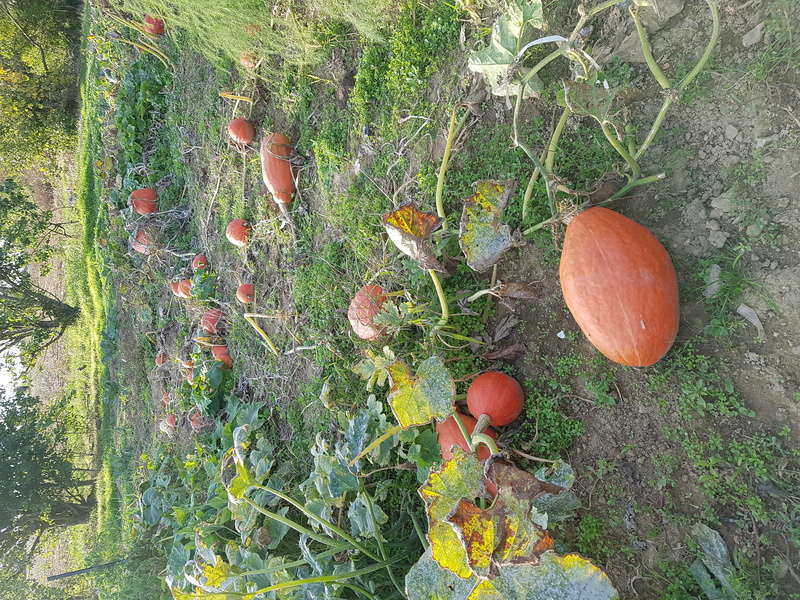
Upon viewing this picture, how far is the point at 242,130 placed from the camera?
134 inches

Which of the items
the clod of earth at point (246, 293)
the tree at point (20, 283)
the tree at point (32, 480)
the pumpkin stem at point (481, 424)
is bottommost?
the tree at point (32, 480)

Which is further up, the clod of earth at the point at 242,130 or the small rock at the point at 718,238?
the small rock at the point at 718,238

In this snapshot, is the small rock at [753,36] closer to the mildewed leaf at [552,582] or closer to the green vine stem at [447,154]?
the green vine stem at [447,154]

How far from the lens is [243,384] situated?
361cm

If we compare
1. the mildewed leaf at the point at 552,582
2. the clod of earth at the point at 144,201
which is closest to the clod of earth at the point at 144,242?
the clod of earth at the point at 144,201

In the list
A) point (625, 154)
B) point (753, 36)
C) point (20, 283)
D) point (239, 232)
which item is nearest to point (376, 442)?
point (625, 154)

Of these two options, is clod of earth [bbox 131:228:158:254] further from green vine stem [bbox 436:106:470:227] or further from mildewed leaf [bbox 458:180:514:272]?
mildewed leaf [bbox 458:180:514:272]

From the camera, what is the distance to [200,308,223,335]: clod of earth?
12.7 ft

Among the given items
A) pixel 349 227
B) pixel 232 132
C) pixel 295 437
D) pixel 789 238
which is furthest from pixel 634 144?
pixel 232 132

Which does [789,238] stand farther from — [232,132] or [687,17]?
[232,132]

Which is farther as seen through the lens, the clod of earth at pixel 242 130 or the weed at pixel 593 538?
the clod of earth at pixel 242 130

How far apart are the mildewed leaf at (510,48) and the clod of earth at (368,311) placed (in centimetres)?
100

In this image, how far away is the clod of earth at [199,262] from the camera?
4069 millimetres

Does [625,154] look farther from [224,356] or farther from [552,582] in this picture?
[224,356]
